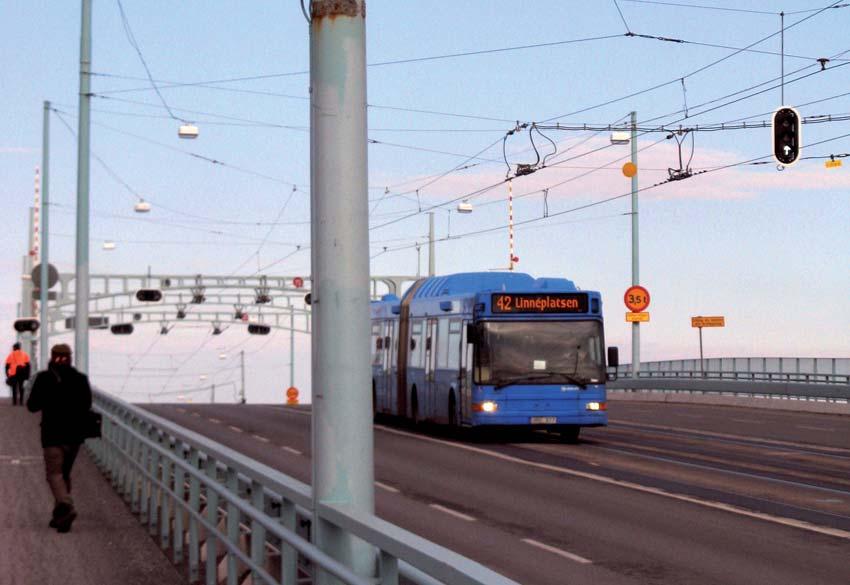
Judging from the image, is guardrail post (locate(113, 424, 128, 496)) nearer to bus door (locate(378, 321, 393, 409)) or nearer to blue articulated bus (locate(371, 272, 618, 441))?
blue articulated bus (locate(371, 272, 618, 441))

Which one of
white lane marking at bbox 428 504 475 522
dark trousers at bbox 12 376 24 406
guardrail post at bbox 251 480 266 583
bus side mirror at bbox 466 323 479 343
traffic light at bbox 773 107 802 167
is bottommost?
white lane marking at bbox 428 504 475 522

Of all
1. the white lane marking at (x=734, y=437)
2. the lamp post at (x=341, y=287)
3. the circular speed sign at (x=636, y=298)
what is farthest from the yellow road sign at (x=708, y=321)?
the lamp post at (x=341, y=287)

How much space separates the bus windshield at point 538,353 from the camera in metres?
29.7

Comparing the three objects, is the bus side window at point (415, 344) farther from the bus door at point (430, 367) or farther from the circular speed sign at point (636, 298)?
the circular speed sign at point (636, 298)

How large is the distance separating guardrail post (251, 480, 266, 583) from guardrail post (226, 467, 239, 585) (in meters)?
0.62

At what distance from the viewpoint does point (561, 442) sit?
31.2 metres

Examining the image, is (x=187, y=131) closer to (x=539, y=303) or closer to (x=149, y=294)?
(x=539, y=303)

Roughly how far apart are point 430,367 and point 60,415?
18.8 metres

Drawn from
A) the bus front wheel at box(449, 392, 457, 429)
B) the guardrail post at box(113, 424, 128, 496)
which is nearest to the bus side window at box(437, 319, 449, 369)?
the bus front wheel at box(449, 392, 457, 429)

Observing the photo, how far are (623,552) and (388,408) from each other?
24511 millimetres

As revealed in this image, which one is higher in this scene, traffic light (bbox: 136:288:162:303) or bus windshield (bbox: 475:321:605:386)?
traffic light (bbox: 136:288:162:303)

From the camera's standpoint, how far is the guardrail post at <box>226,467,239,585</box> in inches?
395

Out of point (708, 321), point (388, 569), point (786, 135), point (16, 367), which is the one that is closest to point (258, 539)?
point (388, 569)

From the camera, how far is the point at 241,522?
10.2 meters
